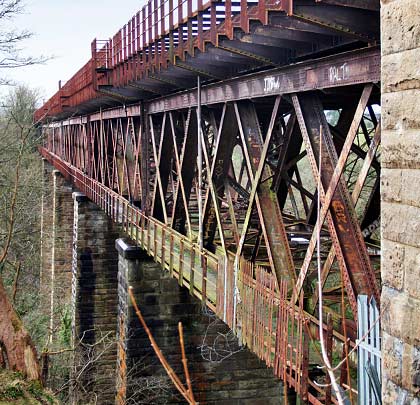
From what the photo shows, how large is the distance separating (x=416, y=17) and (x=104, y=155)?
22.1m

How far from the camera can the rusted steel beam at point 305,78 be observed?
6254 millimetres

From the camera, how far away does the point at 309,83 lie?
291 inches

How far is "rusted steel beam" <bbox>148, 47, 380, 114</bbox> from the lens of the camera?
6254mm

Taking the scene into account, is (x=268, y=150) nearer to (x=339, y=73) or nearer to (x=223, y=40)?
(x=223, y=40)

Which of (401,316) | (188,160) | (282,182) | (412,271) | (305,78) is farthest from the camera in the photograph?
(188,160)

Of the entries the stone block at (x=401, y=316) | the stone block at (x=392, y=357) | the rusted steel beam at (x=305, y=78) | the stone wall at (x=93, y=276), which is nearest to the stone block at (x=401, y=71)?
the stone block at (x=401, y=316)

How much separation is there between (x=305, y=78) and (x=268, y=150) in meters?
3.46

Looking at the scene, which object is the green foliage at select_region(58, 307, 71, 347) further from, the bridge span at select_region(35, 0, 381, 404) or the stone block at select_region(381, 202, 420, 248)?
the stone block at select_region(381, 202, 420, 248)

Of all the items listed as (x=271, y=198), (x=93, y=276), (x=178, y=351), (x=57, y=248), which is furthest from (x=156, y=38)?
(x=57, y=248)

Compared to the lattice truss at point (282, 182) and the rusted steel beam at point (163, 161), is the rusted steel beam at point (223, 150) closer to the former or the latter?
the lattice truss at point (282, 182)

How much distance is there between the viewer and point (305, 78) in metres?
7.48

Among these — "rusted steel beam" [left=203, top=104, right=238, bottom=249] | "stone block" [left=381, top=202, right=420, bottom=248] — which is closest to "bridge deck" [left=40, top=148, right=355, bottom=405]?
"stone block" [left=381, top=202, right=420, bottom=248]

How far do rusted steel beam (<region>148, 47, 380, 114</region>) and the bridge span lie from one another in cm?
2

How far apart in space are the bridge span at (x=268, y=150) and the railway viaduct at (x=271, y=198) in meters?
0.03
